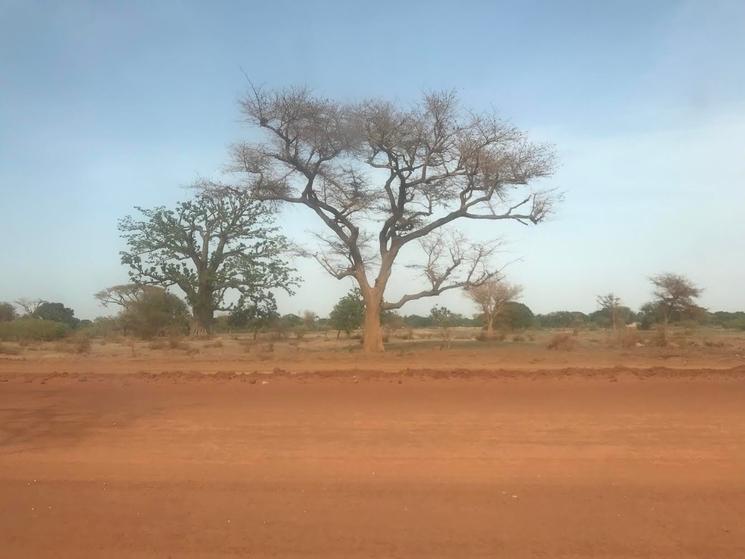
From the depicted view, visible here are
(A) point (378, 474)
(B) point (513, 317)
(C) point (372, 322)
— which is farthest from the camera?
(B) point (513, 317)

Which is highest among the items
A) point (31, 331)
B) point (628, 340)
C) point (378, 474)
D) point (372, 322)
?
point (31, 331)

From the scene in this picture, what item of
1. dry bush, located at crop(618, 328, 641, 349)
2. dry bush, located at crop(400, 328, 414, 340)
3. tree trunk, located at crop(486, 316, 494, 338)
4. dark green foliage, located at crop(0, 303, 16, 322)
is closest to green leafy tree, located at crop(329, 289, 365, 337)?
dry bush, located at crop(400, 328, 414, 340)

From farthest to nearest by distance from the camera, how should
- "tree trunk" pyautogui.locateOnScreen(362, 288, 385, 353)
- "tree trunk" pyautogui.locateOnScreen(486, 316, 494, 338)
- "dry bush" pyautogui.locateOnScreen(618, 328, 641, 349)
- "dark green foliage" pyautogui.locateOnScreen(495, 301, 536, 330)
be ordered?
"dark green foliage" pyautogui.locateOnScreen(495, 301, 536, 330) → "tree trunk" pyautogui.locateOnScreen(486, 316, 494, 338) → "dry bush" pyautogui.locateOnScreen(618, 328, 641, 349) → "tree trunk" pyautogui.locateOnScreen(362, 288, 385, 353)

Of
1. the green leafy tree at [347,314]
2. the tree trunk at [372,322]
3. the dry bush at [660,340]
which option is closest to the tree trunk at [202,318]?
the green leafy tree at [347,314]

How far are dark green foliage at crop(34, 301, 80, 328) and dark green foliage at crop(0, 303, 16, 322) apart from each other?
9.17 feet

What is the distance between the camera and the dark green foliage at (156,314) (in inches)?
1704

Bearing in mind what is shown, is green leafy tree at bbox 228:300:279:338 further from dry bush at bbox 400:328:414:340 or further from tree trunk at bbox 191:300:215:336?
dry bush at bbox 400:328:414:340

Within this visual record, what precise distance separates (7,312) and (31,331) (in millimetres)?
20380

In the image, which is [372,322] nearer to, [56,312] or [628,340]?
[628,340]

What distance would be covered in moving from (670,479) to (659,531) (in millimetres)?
1846

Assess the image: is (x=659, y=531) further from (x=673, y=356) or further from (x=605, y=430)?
(x=673, y=356)

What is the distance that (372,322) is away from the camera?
3117 cm

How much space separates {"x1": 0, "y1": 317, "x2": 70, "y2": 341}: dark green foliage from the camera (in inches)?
1802

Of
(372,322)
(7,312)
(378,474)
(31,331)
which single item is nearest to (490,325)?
(372,322)
